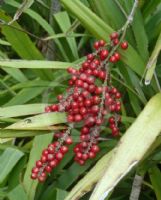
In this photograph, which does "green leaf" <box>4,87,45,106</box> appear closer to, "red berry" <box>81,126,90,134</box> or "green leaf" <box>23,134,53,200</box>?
"green leaf" <box>23,134,53,200</box>

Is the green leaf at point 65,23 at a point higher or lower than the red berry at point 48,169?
higher

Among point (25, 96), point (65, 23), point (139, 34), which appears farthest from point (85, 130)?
point (65, 23)

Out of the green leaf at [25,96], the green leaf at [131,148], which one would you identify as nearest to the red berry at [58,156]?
the green leaf at [131,148]

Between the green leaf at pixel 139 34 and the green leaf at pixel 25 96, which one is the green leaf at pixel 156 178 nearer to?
the green leaf at pixel 139 34

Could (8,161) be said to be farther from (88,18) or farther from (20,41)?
(88,18)

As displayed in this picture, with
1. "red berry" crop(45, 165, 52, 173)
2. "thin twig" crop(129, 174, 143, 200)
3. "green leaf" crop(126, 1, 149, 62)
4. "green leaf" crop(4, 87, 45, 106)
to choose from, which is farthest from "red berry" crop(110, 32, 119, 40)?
"green leaf" crop(4, 87, 45, 106)

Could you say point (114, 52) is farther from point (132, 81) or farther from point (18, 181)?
point (18, 181)

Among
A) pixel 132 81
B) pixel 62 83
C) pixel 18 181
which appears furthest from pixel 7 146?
pixel 132 81
